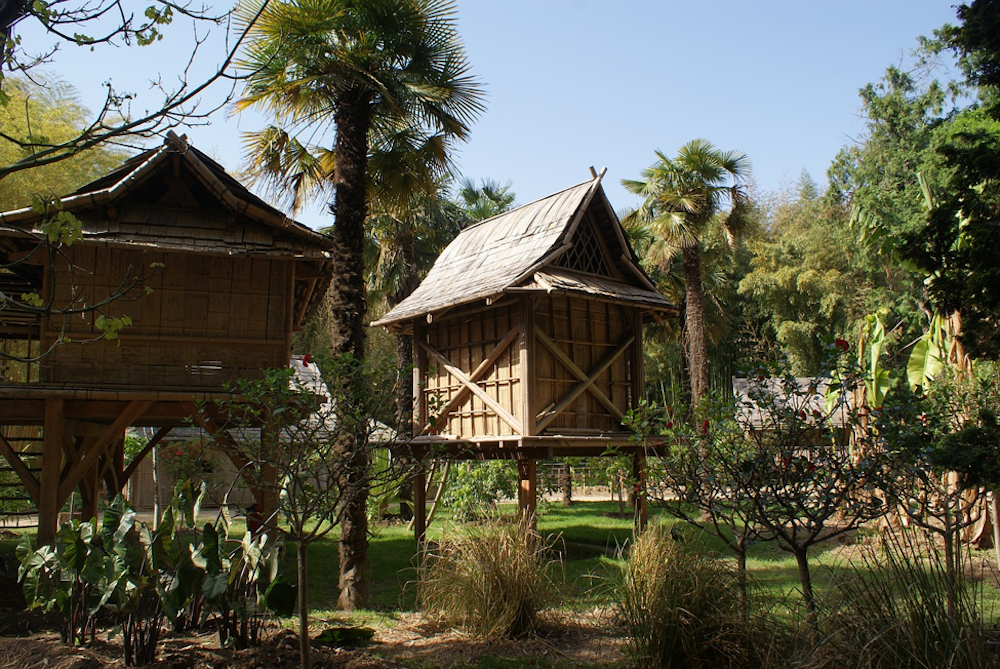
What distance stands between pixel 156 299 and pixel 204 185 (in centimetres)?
168

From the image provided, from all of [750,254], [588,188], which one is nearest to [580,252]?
[588,188]

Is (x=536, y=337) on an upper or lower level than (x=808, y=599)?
upper

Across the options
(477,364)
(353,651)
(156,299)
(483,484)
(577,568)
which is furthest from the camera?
(483,484)

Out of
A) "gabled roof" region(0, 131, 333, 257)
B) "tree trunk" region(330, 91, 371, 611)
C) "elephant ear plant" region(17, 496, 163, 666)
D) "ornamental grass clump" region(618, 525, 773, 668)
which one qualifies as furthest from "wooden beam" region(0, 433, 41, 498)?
"ornamental grass clump" region(618, 525, 773, 668)

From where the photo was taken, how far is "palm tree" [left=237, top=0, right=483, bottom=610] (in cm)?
1045

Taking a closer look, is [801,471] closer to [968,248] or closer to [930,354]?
[968,248]

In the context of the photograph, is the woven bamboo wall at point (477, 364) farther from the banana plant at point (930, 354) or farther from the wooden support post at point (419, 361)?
the banana plant at point (930, 354)

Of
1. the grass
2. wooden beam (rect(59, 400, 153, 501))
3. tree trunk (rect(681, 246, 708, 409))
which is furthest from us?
tree trunk (rect(681, 246, 708, 409))

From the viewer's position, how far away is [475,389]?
12961 mm

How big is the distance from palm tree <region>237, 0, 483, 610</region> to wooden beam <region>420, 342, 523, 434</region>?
2.72 m

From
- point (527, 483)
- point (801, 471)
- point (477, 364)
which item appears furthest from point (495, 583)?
point (477, 364)

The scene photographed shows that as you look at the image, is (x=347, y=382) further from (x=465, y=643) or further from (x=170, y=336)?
(x=170, y=336)

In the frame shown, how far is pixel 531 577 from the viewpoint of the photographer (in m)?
7.90

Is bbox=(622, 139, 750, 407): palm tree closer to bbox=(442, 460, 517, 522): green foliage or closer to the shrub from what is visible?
bbox=(442, 460, 517, 522): green foliage
